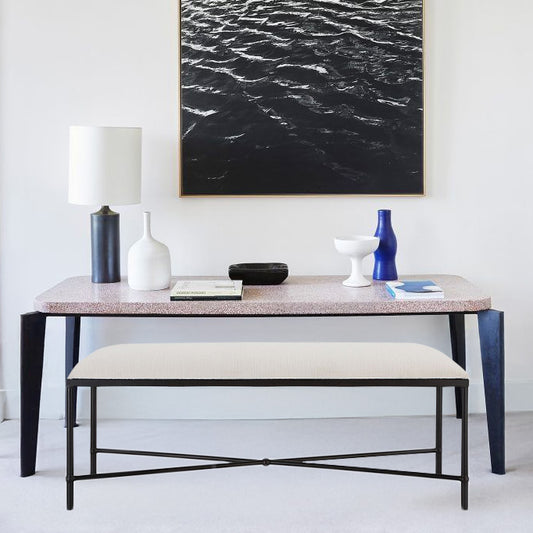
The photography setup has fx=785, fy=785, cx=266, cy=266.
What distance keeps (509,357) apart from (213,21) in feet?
6.36

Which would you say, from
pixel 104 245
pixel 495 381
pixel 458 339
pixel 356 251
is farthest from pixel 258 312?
pixel 458 339

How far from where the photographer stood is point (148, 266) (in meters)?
2.95

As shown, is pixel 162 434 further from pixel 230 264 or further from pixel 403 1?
pixel 403 1

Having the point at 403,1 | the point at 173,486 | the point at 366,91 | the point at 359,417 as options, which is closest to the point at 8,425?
the point at 173,486

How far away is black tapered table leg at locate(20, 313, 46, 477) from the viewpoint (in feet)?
8.99

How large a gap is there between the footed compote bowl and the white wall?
1.20 ft

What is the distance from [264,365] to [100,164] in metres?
1.05

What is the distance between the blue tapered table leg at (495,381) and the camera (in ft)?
9.06

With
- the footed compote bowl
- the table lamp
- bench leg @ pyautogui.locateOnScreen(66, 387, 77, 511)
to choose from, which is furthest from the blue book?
bench leg @ pyautogui.locateOnScreen(66, 387, 77, 511)

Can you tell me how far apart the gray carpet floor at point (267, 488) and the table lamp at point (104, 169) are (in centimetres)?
86

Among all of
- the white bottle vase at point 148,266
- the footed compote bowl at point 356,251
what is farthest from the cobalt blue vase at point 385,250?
the white bottle vase at point 148,266

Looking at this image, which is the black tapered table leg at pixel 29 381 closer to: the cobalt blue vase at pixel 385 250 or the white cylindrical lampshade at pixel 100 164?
the white cylindrical lampshade at pixel 100 164

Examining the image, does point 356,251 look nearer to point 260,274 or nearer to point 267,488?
point 260,274

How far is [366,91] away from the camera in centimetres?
331
